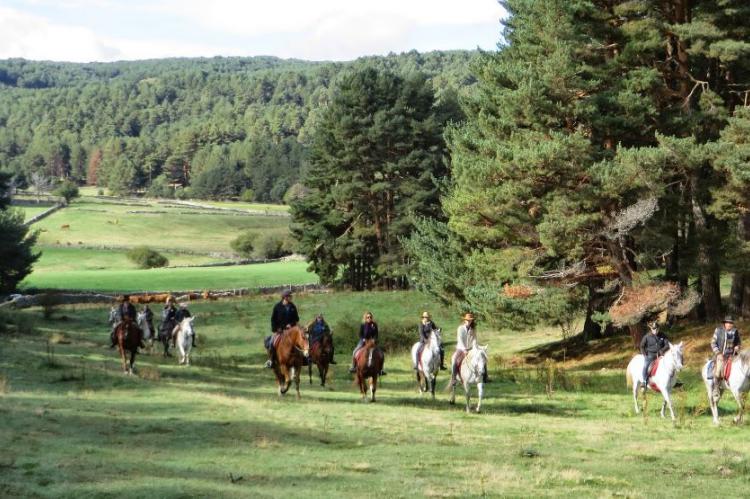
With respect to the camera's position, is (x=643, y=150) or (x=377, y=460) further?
(x=643, y=150)

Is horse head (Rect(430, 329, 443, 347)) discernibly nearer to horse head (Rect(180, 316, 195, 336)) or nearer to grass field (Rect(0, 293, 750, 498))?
grass field (Rect(0, 293, 750, 498))

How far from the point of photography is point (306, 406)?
72.5 ft

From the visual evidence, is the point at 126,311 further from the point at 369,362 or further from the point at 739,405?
the point at 739,405

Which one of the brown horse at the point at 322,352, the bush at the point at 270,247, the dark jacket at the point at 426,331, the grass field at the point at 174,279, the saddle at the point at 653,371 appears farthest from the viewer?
the bush at the point at 270,247

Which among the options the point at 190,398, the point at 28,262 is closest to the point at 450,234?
the point at 190,398

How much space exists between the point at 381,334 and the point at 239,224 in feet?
371

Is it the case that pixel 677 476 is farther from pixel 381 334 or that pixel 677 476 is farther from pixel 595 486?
pixel 381 334

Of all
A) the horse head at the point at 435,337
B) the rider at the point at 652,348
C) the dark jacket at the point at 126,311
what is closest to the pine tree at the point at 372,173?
the dark jacket at the point at 126,311

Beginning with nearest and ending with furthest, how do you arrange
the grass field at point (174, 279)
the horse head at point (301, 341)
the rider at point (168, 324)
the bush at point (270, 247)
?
the horse head at point (301, 341)
the rider at point (168, 324)
the grass field at point (174, 279)
the bush at point (270, 247)

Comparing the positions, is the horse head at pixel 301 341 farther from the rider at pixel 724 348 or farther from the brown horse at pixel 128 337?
the rider at pixel 724 348

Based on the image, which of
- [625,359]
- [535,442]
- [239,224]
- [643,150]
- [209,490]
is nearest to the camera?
[209,490]

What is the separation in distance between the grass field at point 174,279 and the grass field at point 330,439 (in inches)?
1924

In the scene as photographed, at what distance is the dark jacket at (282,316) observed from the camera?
25.5 meters

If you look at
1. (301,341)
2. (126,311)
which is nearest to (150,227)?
(126,311)
